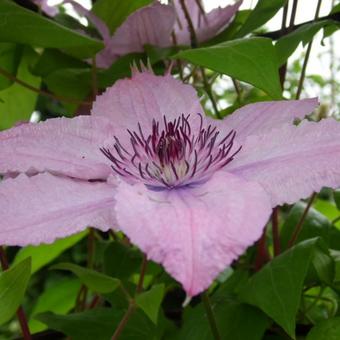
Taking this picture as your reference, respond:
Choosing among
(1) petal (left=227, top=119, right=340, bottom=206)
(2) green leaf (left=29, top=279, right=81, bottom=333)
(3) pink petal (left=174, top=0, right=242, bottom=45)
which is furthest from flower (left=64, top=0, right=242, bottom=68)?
(2) green leaf (left=29, top=279, right=81, bottom=333)

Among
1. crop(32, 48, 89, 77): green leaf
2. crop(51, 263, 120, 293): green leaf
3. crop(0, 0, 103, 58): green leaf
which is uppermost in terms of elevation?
crop(0, 0, 103, 58): green leaf

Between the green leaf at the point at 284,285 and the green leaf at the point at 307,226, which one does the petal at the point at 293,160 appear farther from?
the green leaf at the point at 307,226

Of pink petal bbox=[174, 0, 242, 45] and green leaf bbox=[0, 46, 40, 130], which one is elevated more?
pink petal bbox=[174, 0, 242, 45]

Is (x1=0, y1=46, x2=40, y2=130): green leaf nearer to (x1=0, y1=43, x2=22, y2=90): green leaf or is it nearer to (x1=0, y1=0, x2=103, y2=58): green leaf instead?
(x1=0, y1=43, x2=22, y2=90): green leaf

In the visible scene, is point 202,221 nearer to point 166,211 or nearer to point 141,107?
point 166,211

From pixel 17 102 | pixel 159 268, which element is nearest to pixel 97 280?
pixel 159 268
